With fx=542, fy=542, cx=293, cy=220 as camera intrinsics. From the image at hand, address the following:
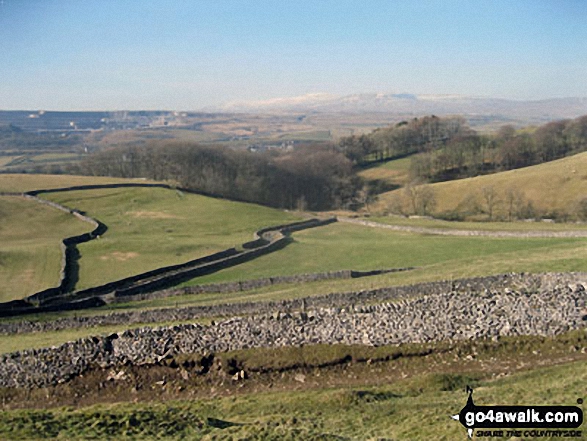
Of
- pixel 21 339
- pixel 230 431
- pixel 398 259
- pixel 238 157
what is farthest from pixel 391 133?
pixel 230 431

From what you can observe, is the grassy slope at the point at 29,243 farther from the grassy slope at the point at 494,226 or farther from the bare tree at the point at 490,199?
the bare tree at the point at 490,199

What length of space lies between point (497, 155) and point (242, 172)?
184ft

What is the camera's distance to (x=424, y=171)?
388ft

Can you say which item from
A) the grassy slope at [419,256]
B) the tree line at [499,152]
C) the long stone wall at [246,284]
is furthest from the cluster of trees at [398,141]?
the long stone wall at [246,284]

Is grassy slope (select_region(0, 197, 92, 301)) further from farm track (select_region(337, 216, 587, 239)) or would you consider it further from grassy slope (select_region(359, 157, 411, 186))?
grassy slope (select_region(359, 157, 411, 186))

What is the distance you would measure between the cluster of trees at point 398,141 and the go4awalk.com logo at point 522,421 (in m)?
129

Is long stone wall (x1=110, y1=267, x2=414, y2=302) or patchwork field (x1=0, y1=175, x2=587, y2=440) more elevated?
patchwork field (x1=0, y1=175, x2=587, y2=440)

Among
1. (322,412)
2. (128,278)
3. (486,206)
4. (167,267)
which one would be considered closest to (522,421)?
(322,412)

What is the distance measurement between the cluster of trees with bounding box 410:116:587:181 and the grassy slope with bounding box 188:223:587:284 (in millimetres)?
61666

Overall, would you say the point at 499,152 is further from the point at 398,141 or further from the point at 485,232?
the point at 485,232

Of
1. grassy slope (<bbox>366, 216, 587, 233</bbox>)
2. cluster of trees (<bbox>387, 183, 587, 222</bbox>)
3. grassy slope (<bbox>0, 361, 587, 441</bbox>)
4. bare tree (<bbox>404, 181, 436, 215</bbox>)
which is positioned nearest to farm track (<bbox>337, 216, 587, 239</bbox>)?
grassy slope (<bbox>366, 216, 587, 233</bbox>)

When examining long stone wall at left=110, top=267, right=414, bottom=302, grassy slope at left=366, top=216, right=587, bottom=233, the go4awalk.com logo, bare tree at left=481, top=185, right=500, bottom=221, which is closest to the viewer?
the go4awalk.com logo

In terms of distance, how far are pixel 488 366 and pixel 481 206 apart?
6630 cm

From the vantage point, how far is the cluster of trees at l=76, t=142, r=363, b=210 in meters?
104
